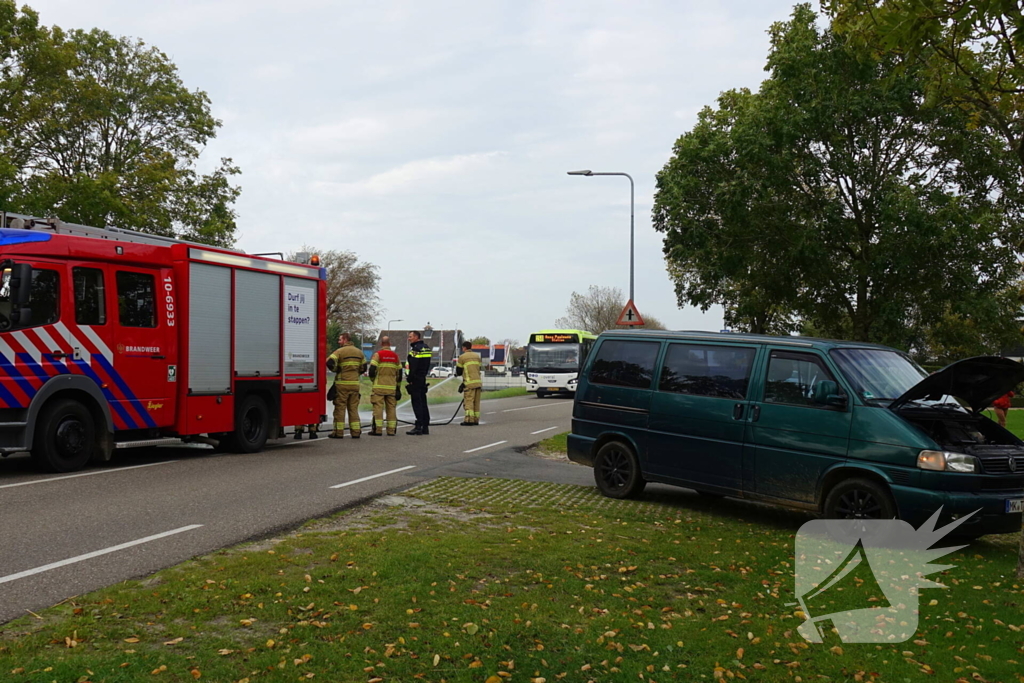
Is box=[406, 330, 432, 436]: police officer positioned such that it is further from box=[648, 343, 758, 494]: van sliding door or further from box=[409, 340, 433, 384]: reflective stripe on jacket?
box=[648, 343, 758, 494]: van sliding door

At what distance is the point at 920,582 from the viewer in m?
6.77

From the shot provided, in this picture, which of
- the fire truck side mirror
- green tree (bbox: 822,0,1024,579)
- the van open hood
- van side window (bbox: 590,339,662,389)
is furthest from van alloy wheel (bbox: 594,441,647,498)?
the fire truck side mirror

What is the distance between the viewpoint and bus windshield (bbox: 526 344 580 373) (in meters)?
39.4

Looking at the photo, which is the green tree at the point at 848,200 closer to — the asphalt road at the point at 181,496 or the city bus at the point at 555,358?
the asphalt road at the point at 181,496

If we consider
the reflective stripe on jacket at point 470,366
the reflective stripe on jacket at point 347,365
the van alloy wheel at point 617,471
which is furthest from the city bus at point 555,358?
the van alloy wheel at point 617,471

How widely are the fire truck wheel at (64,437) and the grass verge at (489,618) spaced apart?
16.1 feet

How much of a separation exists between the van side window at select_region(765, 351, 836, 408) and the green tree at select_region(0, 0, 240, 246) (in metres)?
20.9

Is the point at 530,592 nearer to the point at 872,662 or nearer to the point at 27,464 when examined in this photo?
the point at 872,662

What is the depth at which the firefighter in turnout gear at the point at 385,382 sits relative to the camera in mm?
17703

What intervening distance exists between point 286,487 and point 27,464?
416cm

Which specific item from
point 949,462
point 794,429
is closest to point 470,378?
point 794,429

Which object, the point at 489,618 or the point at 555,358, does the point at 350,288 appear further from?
the point at 489,618

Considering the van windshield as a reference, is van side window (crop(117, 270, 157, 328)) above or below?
above

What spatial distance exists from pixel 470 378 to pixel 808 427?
12398 mm
